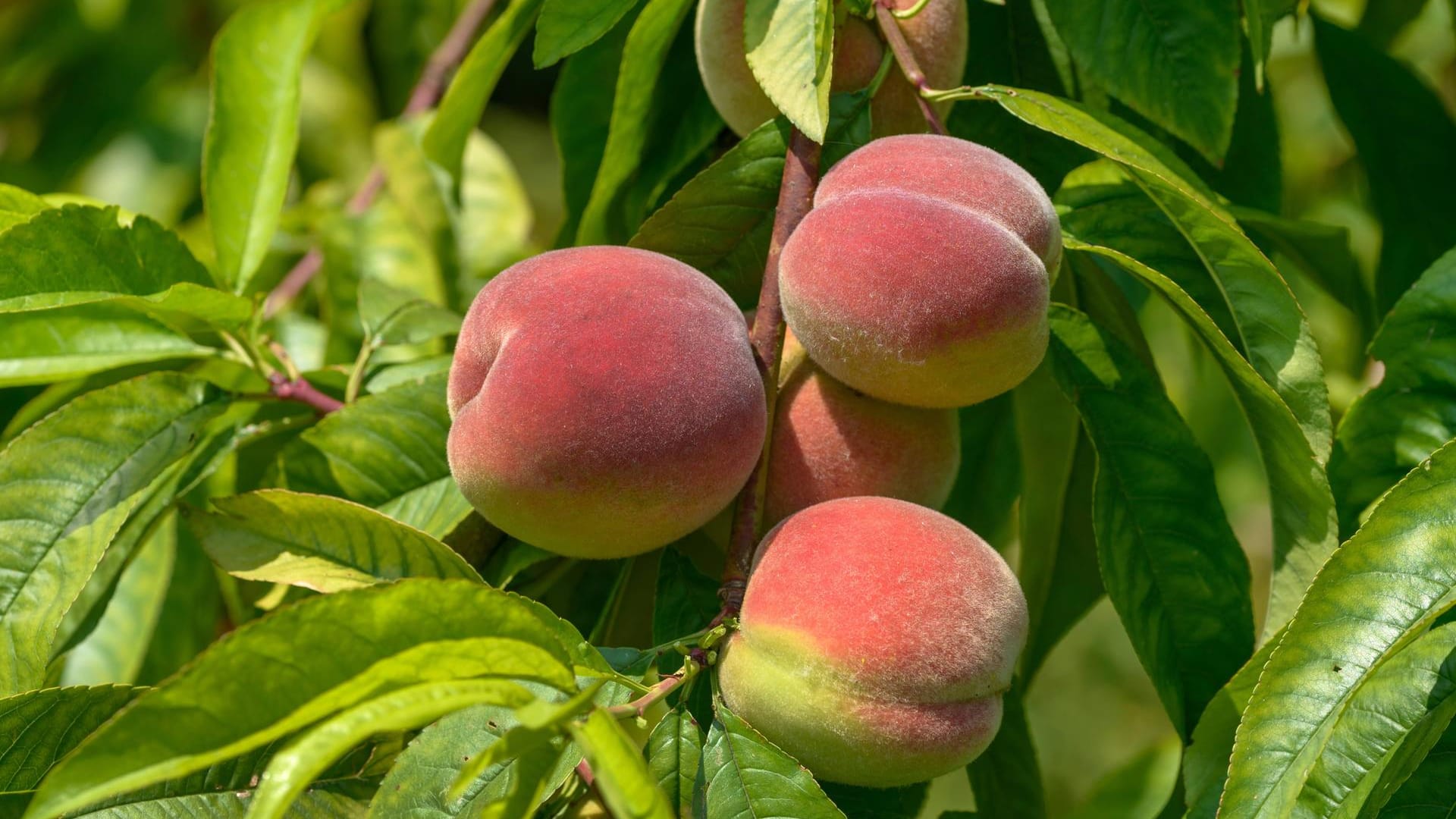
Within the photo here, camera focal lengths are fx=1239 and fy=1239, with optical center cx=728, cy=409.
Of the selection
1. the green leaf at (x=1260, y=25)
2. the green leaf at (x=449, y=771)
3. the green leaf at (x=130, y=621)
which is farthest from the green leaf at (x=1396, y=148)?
the green leaf at (x=130, y=621)

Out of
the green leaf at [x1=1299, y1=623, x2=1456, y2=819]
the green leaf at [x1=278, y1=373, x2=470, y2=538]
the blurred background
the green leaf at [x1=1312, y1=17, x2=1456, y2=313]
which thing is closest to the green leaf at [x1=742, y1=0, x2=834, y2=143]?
the green leaf at [x1=278, y1=373, x2=470, y2=538]

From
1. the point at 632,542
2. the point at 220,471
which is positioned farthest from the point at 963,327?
the point at 220,471

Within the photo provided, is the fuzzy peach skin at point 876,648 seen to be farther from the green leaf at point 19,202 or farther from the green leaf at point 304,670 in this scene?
the green leaf at point 19,202

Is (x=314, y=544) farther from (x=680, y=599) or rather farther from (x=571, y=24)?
(x=571, y=24)

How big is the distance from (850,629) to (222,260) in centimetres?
83

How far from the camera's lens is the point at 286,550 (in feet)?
3.34

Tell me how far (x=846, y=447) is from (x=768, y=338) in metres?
0.11

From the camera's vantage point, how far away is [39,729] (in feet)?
3.09

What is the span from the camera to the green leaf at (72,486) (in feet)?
3.41

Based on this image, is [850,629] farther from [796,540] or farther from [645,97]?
[645,97]

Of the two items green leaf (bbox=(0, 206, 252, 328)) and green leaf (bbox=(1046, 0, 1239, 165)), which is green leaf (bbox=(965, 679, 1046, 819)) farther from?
green leaf (bbox=(0, 206, 252, 328))

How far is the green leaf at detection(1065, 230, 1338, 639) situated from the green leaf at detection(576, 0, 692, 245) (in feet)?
1.49

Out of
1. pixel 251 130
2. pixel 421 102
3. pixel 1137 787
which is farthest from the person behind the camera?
pixel 421 102

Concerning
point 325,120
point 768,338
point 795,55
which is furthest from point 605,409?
point 325,120
